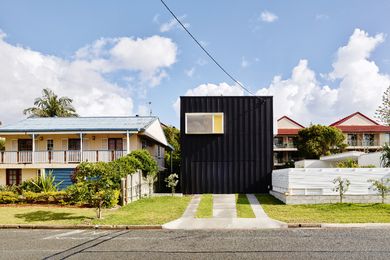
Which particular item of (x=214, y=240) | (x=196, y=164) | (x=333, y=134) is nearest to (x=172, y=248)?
(x=214, y=240)

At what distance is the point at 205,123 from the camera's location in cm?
2577

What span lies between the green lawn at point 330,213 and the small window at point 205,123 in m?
8.19

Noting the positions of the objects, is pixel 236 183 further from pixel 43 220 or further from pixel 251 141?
pixel 43 220

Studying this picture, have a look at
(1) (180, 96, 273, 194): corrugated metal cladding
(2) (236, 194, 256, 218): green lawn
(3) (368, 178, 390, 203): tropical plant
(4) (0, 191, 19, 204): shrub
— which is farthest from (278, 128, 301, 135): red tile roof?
(4) (0, 191, 19, 204): shrub

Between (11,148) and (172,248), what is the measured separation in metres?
23.0

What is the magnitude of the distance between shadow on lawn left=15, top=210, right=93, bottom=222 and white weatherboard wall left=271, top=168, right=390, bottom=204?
971 cm

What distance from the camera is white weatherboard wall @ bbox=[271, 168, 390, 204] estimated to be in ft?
59.8

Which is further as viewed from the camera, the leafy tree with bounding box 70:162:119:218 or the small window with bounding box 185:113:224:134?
the small window with bounding box 185:113:224:134

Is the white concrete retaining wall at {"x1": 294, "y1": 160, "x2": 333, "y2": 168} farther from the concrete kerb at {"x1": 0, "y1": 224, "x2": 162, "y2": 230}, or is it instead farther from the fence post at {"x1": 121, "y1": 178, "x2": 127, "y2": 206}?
the concrete kerb at {"x1": 0, "y1": 224, "x2": 162, "y2": 230}

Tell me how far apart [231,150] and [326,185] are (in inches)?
336

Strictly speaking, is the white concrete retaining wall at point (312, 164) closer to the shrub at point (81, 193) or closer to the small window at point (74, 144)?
the small window at point (74, 144)

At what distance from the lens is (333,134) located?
48281mm

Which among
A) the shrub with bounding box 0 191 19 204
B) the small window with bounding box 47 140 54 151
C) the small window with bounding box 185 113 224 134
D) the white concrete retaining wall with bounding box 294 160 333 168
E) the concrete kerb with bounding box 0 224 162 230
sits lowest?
the concrete kerb with bounding box 0 224 162 230

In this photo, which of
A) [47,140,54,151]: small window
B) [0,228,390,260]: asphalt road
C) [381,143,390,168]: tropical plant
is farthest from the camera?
[47,140,54,151]: small window
